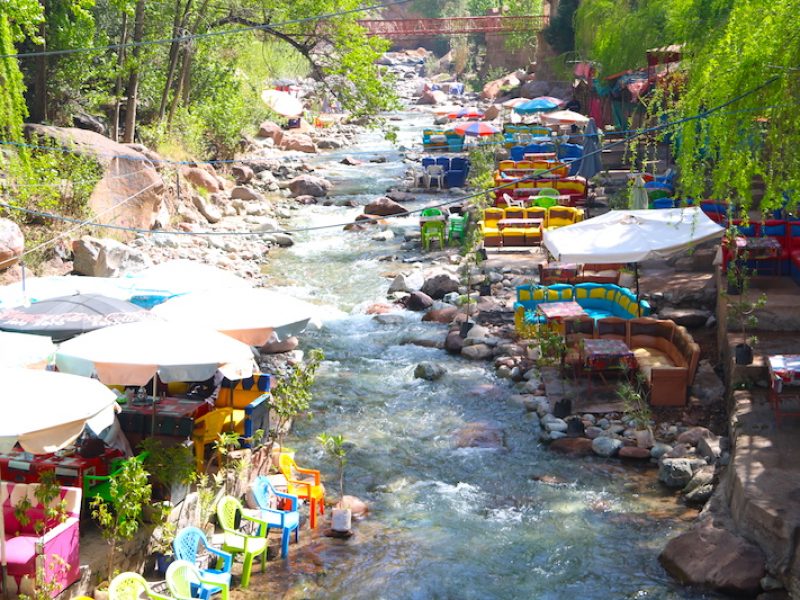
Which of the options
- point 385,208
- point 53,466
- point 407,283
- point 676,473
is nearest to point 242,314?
point 53,466

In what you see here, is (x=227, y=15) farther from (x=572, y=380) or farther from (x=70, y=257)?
(x=572, y=380)

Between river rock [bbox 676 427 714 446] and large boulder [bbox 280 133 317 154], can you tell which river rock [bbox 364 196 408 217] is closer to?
large boulder [bbox 280 133 317 154]

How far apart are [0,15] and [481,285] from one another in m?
8.91

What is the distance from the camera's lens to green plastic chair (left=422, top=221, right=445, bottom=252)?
73.8 ft

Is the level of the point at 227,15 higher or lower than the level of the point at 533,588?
higher

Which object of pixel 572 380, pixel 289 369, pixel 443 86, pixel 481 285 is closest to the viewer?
pixel 572 380

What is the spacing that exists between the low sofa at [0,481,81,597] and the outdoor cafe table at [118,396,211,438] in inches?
66.4

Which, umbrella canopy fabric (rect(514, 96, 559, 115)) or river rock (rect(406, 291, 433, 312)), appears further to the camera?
umbrella canopy fabric (rect(514, 96, 559, 115))

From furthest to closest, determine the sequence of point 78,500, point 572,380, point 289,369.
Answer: point 289,369, point 572,380, point 78,500

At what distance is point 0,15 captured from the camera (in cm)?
1503

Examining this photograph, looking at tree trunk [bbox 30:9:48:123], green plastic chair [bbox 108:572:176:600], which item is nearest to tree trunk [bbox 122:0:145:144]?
tree trunk [bbox 30:9:48:123]

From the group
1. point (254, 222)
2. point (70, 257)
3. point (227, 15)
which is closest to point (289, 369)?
point (70, 257)

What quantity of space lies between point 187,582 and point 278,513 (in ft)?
5.46

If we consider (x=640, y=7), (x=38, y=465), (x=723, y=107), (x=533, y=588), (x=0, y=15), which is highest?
(x=640, y=7)
